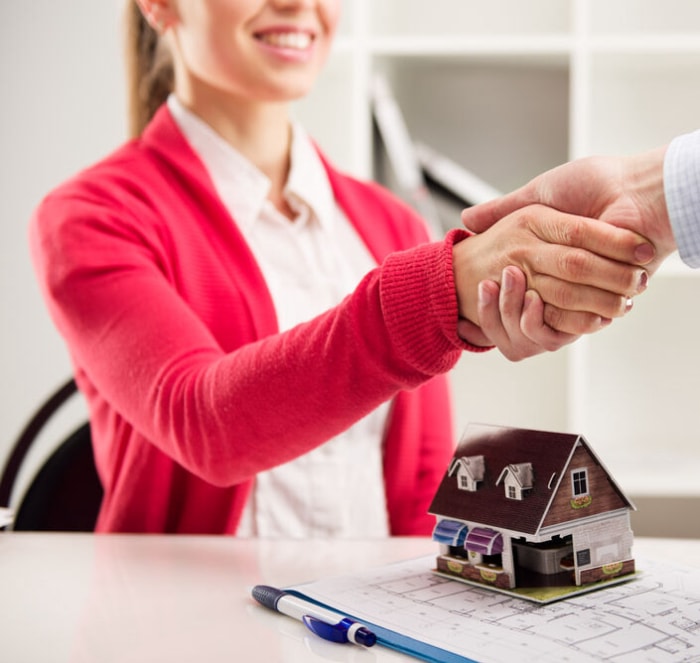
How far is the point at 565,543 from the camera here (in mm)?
740

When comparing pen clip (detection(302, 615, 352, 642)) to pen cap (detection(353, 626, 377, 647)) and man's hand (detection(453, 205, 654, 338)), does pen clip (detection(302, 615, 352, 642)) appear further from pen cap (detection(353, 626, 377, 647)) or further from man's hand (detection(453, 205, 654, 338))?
man's hand (detection(453, 205, 654, 338))

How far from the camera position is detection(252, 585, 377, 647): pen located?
0.65m

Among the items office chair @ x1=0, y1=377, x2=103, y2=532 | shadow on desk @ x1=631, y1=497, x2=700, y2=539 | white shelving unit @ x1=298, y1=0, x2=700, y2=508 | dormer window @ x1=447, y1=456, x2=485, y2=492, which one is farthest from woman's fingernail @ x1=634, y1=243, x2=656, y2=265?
shadow on desk @ x1=631, y1=497, x2=700, y2=539

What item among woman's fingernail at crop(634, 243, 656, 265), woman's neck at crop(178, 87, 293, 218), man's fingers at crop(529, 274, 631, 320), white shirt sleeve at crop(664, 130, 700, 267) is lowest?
man's fingers at crop(529, 274, 631, 320)

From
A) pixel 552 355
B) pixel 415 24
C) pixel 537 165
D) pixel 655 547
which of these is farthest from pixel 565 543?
pixel 415 24

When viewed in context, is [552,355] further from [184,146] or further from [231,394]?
[231,394]

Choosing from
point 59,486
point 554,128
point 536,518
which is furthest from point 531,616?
point 554,128

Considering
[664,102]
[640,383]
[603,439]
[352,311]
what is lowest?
[603,439]

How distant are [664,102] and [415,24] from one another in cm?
60

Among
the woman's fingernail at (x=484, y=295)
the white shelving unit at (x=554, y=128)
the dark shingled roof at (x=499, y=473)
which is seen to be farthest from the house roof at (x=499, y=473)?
the white shelving unit at (x=554, y=128)

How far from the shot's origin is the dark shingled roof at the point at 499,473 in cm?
72

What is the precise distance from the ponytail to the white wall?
1024 mm

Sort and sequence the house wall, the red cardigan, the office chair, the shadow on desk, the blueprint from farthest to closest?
the shadow on desk
the office chair
the red cardigan
the house wall
the blueprint

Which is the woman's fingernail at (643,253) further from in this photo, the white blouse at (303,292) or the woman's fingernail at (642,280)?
the white blouse at (303,292)
